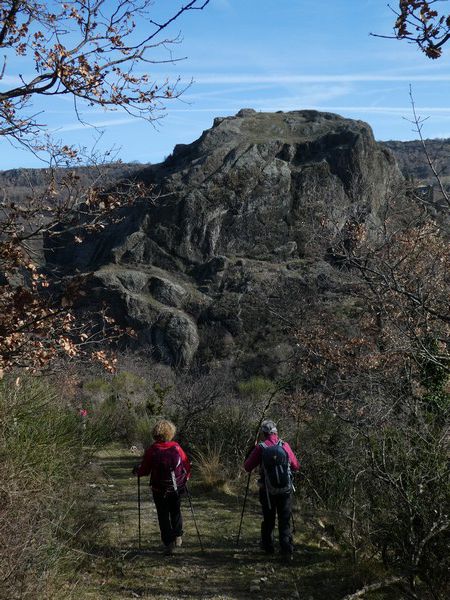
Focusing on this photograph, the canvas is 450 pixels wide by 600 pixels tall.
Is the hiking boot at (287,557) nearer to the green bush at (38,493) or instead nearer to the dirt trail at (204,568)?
the dirt trail at (204,568)

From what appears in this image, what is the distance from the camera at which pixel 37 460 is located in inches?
241

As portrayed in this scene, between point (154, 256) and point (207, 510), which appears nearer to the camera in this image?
point (207, 510)

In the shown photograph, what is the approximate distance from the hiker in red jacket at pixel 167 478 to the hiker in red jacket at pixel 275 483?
779 mm

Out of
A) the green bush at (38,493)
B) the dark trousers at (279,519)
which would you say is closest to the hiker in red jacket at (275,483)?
the dark trousers at (279,519)

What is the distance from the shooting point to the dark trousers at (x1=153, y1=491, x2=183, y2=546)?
7.06m

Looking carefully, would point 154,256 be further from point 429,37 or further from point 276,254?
point 429,37

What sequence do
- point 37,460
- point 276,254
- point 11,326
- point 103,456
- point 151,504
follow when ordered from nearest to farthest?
point 11,326 < point 37,460 < point 151,504 < point 103,456 < point 276,254

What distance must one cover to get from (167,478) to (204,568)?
98 cm

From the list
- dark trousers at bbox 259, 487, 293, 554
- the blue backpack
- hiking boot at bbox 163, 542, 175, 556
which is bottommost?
hiking boot at bbox 163, 542, 175, 556

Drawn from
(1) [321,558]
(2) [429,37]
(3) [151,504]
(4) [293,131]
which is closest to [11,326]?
(2) [429,37]

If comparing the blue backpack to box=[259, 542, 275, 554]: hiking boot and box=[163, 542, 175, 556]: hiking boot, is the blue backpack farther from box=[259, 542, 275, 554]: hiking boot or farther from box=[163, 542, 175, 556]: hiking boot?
box=[163, 542, 175, 556]: hiking boot

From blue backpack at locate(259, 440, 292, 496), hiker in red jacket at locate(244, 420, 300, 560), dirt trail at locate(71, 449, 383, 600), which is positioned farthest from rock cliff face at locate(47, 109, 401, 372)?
blue backpack at locate(259, 440, 292, 496)

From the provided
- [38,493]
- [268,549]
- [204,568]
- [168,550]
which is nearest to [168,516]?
[168,550]

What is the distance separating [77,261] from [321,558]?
2438 inches
